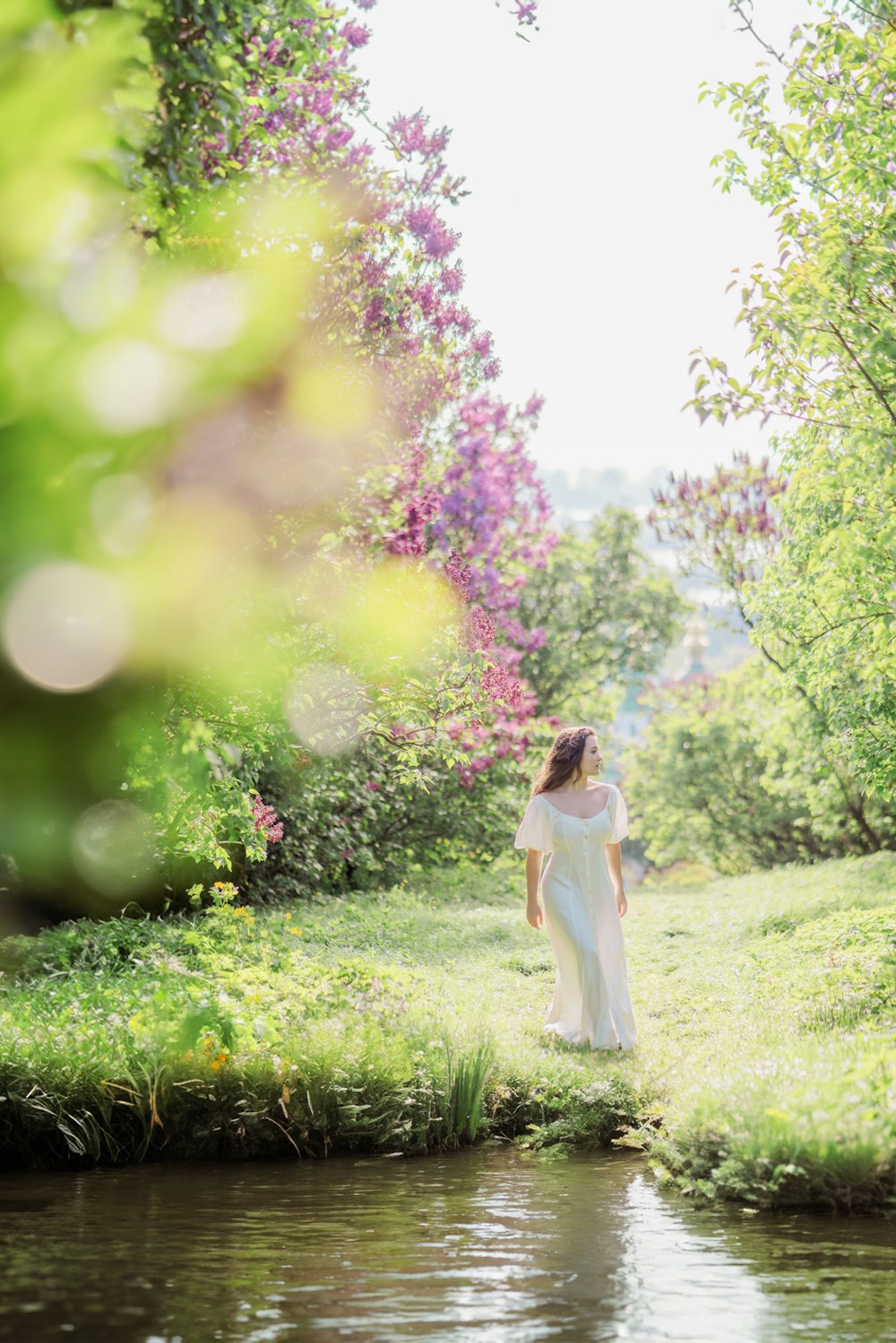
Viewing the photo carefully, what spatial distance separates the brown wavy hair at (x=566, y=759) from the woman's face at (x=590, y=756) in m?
0.02

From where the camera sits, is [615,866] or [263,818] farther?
[263,818]

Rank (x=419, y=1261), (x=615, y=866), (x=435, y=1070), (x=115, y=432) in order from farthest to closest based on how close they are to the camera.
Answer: (x=615, y=866), (x=435, y=1070), (x=419, y=1261), (x=115, y=432)

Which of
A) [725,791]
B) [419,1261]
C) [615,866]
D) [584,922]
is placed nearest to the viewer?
[419,1261]

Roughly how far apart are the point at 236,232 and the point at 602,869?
24.2ft

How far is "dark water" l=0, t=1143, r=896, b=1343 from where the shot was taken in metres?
3.54

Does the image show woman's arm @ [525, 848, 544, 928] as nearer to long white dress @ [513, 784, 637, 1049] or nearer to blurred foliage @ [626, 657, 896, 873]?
long white dress @ [513, 784, 637, 1049]

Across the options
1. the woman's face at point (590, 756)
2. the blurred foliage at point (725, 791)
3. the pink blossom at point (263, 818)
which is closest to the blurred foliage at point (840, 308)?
the woman's face at point (590, 756)

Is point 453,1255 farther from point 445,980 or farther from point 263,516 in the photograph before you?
point 445,980

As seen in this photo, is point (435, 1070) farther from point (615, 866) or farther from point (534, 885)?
point (615, 866)

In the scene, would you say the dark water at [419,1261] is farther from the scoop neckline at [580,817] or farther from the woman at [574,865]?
the scoop neckline at [580,817]

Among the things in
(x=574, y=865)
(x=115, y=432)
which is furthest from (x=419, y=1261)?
(x=574, y=865)

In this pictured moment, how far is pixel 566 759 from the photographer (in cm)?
846

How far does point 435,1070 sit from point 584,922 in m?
2.13

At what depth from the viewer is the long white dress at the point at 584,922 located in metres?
7.99
